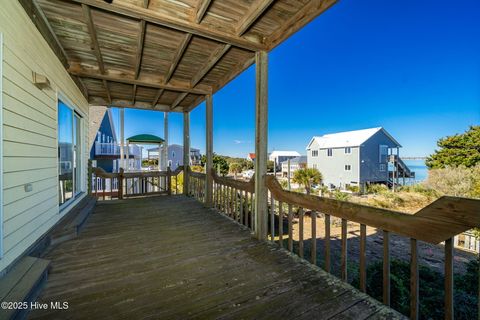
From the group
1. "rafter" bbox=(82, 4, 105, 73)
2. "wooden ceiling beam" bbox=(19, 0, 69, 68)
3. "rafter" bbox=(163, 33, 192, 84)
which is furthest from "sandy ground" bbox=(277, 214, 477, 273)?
"wooden ceiling beam" bbox=(19, 0, 69, 68)

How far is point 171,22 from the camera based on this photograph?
235 centimetres

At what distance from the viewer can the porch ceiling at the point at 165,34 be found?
7.30 ft

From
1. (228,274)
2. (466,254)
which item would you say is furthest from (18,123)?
(466,254)

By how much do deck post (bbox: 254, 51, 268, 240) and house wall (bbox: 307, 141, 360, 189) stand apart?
744 inches

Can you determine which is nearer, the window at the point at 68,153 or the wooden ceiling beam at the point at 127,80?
the window at the point at 68,153

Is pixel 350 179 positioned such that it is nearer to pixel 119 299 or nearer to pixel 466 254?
pixel 466 254

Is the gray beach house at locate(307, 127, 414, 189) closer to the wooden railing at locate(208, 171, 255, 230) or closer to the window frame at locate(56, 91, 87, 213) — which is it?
the wooden railing at locate(208, 171, 255, 230)

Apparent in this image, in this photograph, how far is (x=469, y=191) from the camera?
9.90 meters

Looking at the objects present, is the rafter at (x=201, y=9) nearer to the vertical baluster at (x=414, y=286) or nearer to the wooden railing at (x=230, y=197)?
the wooden railing at (x=230, y=197)

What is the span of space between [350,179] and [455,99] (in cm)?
1322

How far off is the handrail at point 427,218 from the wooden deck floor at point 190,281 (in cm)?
67

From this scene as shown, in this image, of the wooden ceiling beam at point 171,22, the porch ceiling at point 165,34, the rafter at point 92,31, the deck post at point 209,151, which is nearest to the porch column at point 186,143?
the deck post at point 209,151

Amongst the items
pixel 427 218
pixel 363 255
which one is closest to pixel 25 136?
pixel 363 255

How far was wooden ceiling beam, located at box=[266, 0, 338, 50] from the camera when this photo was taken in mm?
2066
